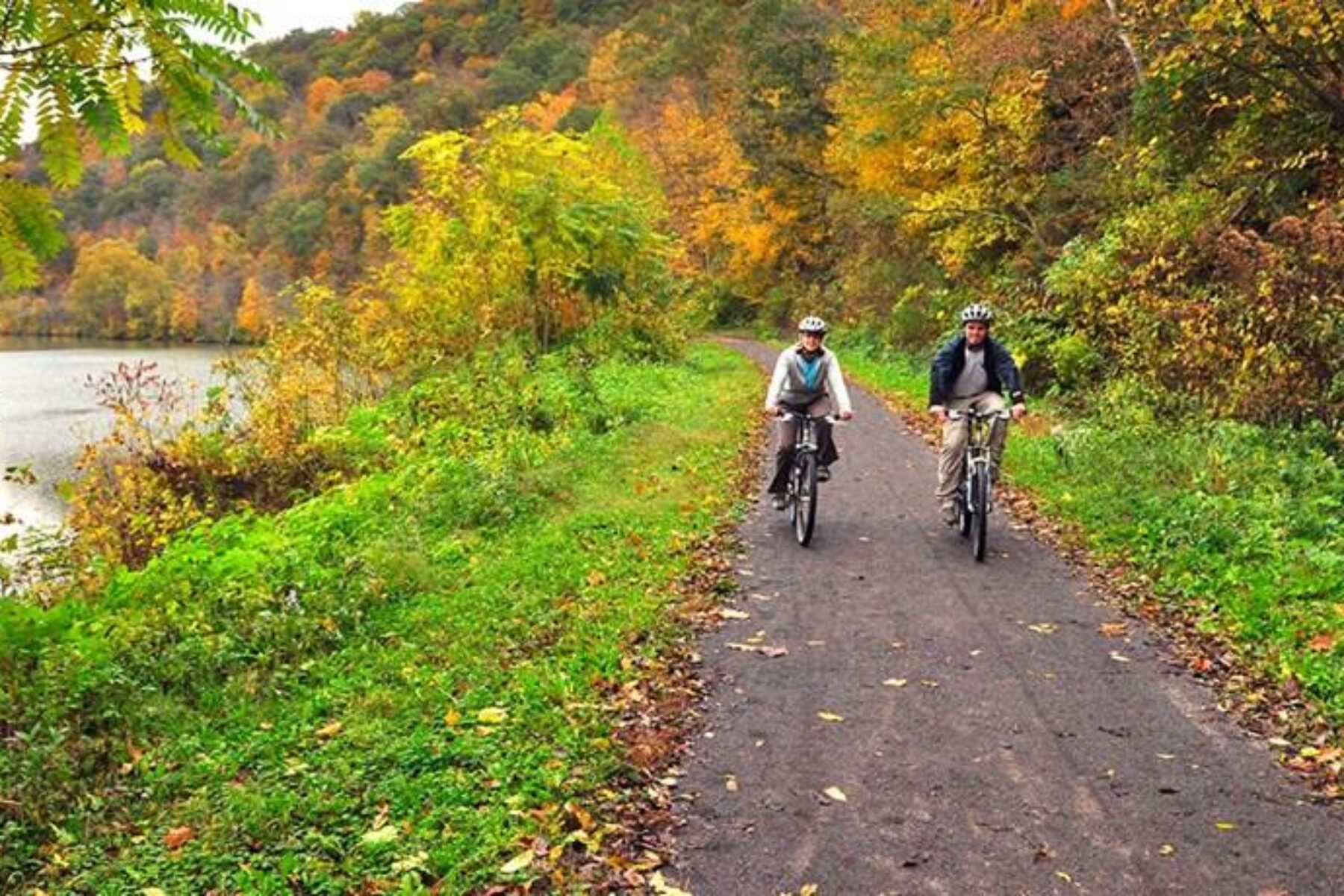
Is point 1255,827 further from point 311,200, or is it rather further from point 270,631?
point 311,200

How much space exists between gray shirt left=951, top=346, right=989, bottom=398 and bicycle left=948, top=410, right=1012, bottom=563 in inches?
8.4

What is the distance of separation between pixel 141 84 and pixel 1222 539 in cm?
864

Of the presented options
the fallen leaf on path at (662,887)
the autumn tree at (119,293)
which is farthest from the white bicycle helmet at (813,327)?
the autumn tree at (119,293)

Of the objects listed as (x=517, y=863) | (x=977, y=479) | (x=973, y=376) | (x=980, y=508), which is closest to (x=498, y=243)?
(x=973, y=376)

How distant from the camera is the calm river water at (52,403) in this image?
1822cm

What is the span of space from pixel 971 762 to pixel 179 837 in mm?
3854

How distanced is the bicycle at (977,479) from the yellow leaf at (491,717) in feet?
16.0

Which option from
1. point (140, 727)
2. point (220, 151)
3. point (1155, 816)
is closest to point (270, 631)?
point (140, 727)

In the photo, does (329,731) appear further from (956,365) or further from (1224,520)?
(1224,520)

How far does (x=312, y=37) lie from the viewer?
12050 cm

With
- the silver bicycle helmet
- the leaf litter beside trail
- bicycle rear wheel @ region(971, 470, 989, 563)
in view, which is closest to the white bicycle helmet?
the silver bicycle helmet

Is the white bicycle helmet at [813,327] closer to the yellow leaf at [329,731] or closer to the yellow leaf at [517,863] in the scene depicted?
the yellow leaf at [329,731]

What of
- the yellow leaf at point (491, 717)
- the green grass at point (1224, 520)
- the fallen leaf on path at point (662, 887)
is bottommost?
the fallen leaf on path at point (662, 887)

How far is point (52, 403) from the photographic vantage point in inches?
1179
